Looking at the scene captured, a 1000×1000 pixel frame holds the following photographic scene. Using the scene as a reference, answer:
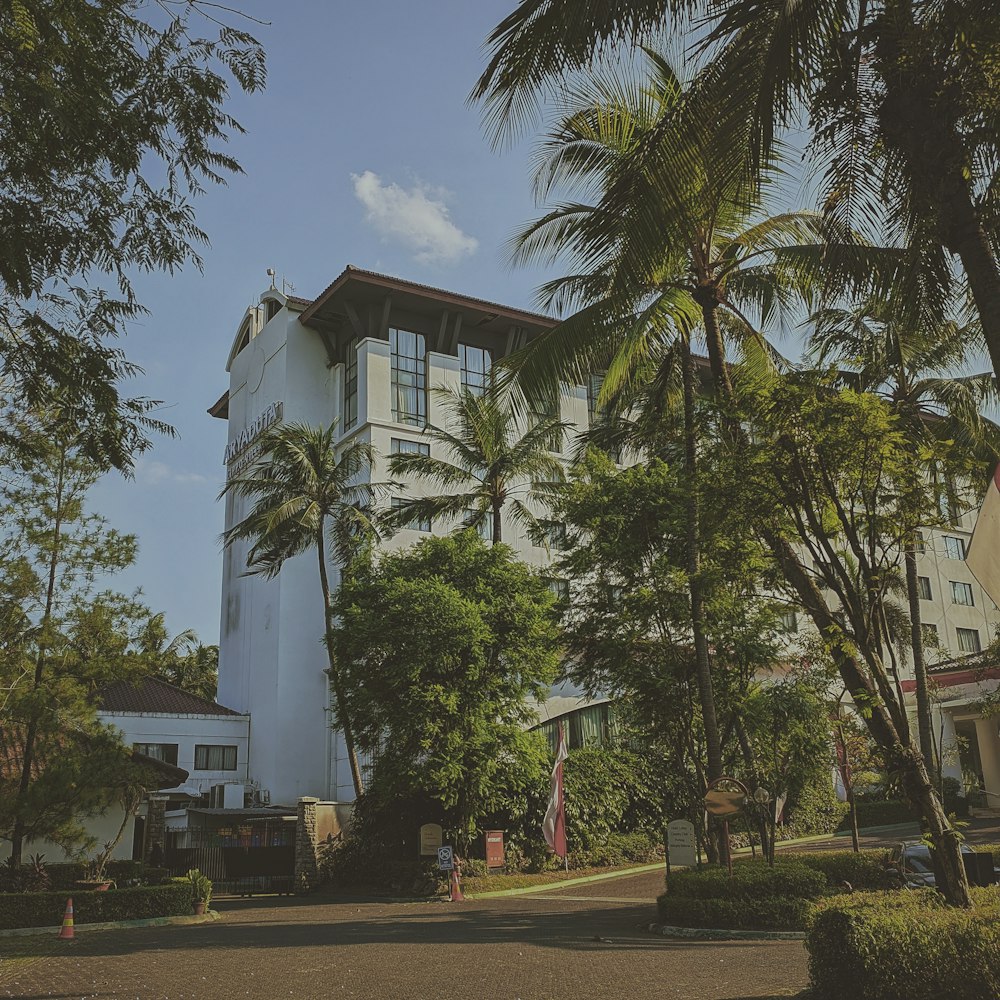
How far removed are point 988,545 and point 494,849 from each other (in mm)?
22991

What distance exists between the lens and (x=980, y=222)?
25.7ft

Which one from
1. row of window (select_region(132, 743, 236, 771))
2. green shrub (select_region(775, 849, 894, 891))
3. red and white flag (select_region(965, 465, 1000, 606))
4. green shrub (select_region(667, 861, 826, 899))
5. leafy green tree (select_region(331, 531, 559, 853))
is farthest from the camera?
row of window (select_region(132, 743, 236, 771))

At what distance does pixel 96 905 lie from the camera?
2020 centimetres

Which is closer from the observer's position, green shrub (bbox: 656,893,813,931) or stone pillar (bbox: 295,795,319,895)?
green shrub (bbox: 656,893,813,931)

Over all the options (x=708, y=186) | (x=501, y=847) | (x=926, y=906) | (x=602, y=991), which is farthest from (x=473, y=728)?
(x=708, y=186)

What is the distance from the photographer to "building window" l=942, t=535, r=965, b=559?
53903 millimetres

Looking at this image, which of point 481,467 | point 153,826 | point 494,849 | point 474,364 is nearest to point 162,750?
point 153,826

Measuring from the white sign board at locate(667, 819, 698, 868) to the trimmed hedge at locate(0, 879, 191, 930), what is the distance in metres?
10.8

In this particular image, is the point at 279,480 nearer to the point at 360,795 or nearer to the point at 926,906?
the point at 360,795

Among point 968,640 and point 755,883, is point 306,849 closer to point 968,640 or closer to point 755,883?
point 755,883

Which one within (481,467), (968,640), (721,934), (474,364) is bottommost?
(721,934)

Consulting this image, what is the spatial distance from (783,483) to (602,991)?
239 inches

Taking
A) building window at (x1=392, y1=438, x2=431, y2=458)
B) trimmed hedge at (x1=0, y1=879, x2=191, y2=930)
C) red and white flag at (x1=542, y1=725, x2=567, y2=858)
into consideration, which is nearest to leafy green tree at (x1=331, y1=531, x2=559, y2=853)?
red and white flag at (x1=542, y1=725, x2=567, y2=858)

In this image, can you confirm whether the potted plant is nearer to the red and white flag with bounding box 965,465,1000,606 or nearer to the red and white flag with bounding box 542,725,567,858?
the red and white flag with bounding box 542,725,567,858
